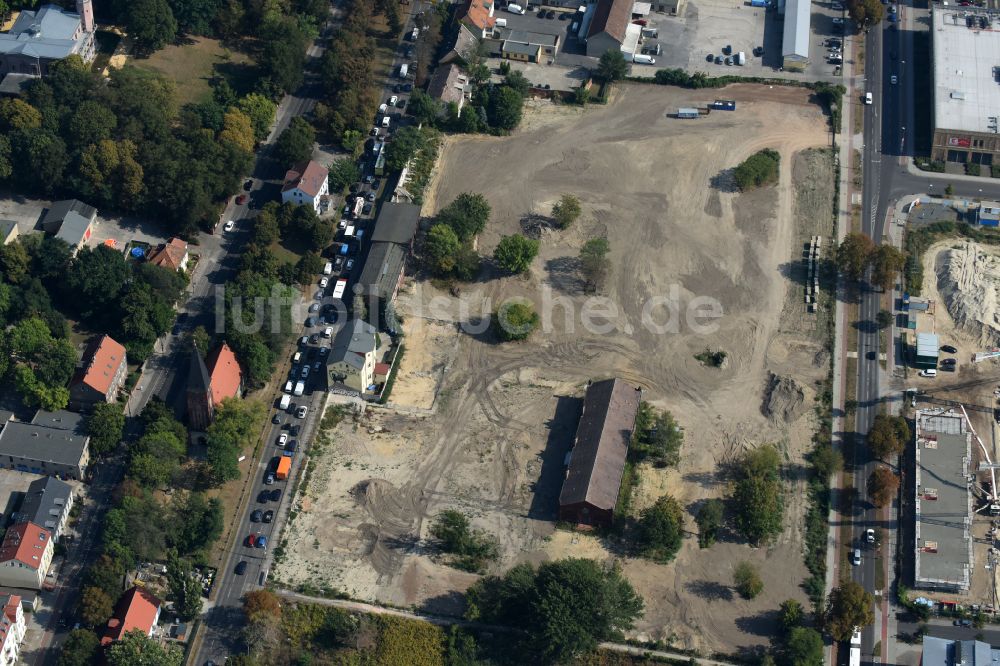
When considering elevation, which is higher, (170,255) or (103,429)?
(170,255)

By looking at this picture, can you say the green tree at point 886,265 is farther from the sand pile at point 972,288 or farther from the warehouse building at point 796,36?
the warehouse building at point 796,36

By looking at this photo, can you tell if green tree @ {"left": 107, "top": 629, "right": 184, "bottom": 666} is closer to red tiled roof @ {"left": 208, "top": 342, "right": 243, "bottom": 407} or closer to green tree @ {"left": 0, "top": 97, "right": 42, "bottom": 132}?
red tiled roof @ {"left": 208, "top": 342, "right": 243, "bottom": 407}

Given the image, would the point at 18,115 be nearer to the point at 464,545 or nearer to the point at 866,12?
the point at 464,545

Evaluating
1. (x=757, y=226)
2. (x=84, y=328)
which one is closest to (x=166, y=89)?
(x=84, y=328)

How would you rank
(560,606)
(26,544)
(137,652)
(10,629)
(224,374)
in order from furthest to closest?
(224,374), (26,544), (560,606), (10,629), (137,652)

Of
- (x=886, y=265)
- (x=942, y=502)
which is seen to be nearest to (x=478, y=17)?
(x=886, y=265)

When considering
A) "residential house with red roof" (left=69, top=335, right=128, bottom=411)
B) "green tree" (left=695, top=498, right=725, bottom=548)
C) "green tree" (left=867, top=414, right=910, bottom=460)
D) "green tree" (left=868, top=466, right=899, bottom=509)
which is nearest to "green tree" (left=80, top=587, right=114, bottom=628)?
"residential house with red roof" (left=69, top=335, right=128, bottom=411)

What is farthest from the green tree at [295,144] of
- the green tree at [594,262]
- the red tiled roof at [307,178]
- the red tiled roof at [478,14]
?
the green tree at [594,262]

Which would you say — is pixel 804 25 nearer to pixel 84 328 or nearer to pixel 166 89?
pixel 166 89
